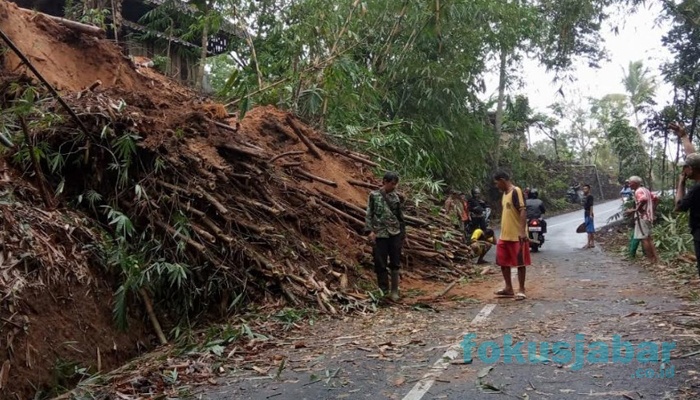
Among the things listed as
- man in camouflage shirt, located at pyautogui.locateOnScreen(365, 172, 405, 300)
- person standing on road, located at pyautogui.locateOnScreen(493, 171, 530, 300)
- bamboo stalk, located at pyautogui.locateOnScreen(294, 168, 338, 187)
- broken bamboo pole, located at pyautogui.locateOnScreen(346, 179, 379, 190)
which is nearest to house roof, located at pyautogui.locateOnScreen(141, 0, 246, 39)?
broken bamboo pole, located at pyautogui.locateOnScreen(346, 179, 379, 190)

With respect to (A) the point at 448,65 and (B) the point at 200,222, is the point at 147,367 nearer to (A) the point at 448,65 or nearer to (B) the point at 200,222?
(B) the point at 200,222

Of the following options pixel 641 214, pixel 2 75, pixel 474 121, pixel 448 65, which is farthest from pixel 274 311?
pixel 474 121

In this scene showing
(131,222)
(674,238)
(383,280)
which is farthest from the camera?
(674,238)

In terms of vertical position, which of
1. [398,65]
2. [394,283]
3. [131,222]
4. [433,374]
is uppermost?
[398,65]

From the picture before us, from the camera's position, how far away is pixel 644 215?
1038 cm

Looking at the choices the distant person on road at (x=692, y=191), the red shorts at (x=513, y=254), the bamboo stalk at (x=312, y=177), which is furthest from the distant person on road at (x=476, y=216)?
the distant person on road at (x=692, y=191)

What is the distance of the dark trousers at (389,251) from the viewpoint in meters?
7.65

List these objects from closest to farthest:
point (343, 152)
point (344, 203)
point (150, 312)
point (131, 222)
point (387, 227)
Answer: point (150, 312) → point (131, 222) → point (387, 227) → point (344, 203) → point (343, 152)

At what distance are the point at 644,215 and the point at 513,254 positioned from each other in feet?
13.3

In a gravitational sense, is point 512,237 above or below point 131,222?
A: below

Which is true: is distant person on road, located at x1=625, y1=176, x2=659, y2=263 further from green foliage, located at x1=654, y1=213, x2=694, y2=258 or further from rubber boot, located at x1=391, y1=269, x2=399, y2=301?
rubber boot, located at x1=391, y1=269, x2=399, y2=301

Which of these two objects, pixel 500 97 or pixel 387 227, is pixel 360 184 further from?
pixel 500 97

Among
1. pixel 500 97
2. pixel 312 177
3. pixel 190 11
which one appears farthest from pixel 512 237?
pixel 500 97

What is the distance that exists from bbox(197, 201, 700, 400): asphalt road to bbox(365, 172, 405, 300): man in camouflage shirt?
726mm
